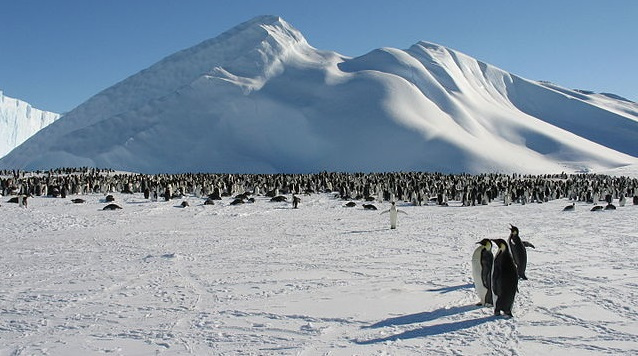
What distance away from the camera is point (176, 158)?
72812 millimetres

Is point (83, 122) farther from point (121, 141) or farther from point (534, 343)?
point (534, 343)

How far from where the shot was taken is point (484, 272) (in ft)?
21.7

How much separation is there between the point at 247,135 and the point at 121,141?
16.4m

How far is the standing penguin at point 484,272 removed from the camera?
659 cm

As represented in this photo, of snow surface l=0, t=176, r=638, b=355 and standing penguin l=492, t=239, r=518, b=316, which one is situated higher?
standing penguin l=492, t=239, r=518, b=316

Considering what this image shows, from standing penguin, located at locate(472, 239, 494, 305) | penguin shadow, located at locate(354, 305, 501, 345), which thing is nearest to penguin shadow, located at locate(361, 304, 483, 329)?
penguin shadow, located at locate(354, 305, 501, 345)

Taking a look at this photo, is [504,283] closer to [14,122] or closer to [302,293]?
[302,293]

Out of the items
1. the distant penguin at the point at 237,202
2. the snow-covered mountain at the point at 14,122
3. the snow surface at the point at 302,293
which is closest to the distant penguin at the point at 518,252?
the snow surface at the point at 302,293

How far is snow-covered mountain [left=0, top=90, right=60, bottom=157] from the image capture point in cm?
14388

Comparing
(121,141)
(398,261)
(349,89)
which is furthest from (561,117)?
(398,261)

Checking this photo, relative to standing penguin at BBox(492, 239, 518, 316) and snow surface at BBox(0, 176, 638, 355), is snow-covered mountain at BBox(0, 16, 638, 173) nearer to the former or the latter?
snow surface at BBox(0, 176, 638, 355)

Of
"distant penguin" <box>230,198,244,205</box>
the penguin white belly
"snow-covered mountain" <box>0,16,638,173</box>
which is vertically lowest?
the penguin white belly

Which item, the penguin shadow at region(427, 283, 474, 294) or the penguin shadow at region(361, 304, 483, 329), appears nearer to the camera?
the penguin shadow at region(361, 304, 483, 329)

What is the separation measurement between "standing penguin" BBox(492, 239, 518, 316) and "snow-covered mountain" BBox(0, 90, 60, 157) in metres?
158
